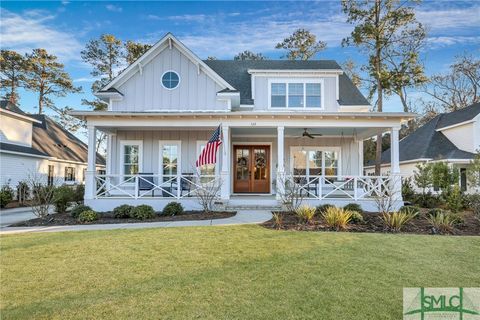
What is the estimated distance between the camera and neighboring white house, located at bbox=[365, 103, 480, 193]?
1812 cm

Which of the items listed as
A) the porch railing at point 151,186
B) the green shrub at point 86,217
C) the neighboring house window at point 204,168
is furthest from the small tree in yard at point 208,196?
the green shrub at point 86,217

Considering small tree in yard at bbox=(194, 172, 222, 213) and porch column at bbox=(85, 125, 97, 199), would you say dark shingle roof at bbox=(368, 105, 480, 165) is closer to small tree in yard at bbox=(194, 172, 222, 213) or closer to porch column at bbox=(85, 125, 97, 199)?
small tree in yard at bbox=(194, 172, 222, 213)

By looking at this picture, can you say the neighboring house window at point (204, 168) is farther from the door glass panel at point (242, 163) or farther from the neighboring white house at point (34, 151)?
the neighboring white house at point (34, 151)

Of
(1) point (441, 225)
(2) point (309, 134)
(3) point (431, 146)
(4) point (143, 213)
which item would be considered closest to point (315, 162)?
(2) point (309, 134)

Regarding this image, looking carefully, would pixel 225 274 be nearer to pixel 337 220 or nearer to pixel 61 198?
pixel 337 220

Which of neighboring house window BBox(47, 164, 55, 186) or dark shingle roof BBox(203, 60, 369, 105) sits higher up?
dark shingle roof BBox(203, 60, 369, 105)

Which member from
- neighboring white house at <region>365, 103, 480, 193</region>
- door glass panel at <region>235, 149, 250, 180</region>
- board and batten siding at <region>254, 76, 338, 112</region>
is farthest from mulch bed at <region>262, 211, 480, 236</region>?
neighboring white house at <region>365, 103, 480, 193</region>

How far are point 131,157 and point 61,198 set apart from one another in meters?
3.36

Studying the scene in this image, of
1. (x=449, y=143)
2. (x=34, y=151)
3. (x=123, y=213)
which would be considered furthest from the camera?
(x=449, y=143)

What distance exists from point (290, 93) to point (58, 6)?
10168mm

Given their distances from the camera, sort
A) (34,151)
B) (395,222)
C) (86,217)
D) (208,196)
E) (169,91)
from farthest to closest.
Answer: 1. (34,151)
2. (169,91)
3. (208,196)
4. (86,217)
5. (395,222)

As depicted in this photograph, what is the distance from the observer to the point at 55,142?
22547mm

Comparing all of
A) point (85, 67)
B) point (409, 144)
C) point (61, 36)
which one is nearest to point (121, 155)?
point (61, 36)

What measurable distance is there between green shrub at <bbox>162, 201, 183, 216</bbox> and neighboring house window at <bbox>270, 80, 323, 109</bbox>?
6.75 meters
